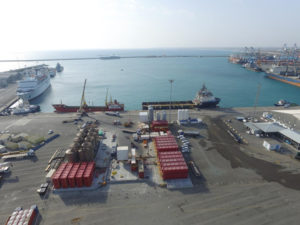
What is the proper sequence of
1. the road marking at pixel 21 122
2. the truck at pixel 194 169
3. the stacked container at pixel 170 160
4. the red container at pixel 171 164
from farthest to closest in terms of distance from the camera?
the road marking at pixel 21 122
the truck at pixel 194 169
the red container at pixel 171 164
the stacked container at pixel 170 160

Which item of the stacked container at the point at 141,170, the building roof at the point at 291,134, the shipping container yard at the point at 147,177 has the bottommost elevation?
the shipping container yard at the point at 147,177

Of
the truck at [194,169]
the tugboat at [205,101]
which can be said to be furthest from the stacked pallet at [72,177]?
the tugboat at [205,101]

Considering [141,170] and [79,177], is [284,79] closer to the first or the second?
[141,170]

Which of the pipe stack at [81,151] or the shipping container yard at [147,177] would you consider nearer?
the shipping container yard at [147,177]

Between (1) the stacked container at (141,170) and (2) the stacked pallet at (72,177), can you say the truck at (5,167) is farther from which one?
(1) the stacked container at (141,170)

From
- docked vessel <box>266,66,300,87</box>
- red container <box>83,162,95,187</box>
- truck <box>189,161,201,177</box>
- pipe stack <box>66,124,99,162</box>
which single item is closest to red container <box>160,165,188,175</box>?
truck <box>189,161,201,177</box>

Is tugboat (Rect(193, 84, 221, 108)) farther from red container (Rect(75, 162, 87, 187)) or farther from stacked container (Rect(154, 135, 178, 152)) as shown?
red container (Rect(75, 162, 87, 187))
